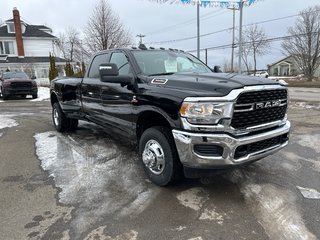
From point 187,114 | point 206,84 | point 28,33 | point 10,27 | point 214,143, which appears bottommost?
point 214,143

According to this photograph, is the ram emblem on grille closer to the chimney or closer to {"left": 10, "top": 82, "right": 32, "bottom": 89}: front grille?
{"left": 10, "top": 82, "right": 32, "bottom": 89}: front grille

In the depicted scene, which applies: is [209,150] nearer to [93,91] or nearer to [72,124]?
[93,91]

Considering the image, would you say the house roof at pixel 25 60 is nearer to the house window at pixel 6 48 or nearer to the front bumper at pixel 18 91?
the house window at pixel 6 48

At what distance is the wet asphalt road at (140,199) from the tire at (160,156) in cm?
19

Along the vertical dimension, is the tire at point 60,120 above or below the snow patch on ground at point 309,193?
above

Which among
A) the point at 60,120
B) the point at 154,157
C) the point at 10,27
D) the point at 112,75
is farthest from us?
the point at 10,27

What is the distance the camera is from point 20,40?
3725 cm

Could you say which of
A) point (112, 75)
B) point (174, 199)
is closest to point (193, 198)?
point (174, 199)

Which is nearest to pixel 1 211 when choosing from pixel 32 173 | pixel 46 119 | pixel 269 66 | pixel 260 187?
pixel 32 173

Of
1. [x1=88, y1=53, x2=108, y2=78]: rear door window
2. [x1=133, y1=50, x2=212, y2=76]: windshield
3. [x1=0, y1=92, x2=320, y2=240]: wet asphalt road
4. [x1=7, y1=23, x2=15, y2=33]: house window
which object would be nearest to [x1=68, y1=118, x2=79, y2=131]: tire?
[x1=0, y1=92, x2=320, y2=240]: wet asphalt road

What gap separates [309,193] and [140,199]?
216 cm

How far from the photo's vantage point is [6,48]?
37.8 meters

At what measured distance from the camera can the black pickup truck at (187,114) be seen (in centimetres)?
330

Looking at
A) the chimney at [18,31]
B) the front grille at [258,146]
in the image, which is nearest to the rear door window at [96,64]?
the front grille at [258,146]
